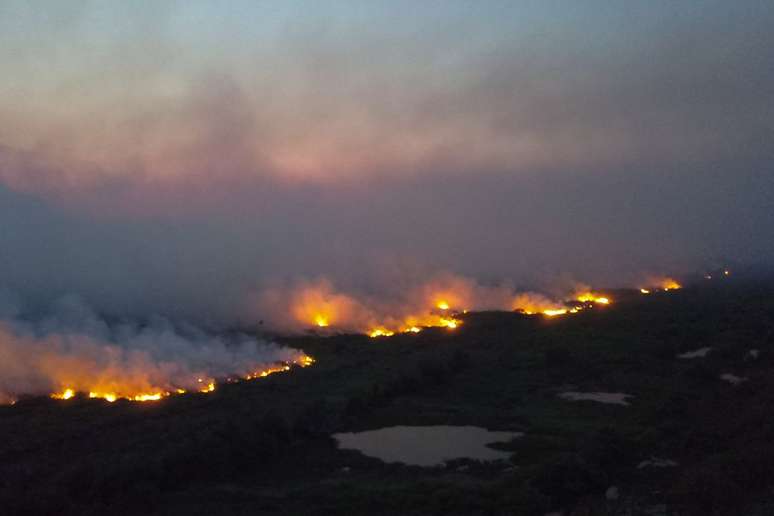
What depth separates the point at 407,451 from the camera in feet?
119

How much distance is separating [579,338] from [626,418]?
34569 millimetres

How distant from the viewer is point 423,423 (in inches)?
1665

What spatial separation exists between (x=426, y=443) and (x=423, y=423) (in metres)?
4.34

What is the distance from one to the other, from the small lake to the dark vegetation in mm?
1095

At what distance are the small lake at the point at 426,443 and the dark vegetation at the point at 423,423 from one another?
1095 mm

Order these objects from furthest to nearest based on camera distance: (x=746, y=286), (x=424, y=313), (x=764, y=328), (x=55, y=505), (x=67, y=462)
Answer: (x=746, y=286)
(x=424, y=313)
(x=764, y=328)
(x=67, y=462)
(x=55, y=505)

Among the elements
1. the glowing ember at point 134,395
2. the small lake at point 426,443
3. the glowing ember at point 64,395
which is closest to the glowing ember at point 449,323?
the glowing ember at point 134,395

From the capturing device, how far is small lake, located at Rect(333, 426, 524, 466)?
35188mm

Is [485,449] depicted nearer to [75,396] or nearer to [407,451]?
[407,451]

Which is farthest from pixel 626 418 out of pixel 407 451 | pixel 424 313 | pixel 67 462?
pixel 424 313

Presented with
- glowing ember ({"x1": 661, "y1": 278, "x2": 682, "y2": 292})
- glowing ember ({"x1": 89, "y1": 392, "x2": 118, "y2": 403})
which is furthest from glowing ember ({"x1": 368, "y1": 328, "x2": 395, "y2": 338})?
glowing ember ({"x1": 661, "y1": 278, "x2": 682, "y2": 292})

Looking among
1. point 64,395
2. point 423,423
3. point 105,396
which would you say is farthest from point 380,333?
point 423,423

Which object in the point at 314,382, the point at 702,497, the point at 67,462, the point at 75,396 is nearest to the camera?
the point at 702,497

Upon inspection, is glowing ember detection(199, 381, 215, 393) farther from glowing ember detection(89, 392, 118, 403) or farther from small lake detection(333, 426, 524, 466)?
small lake detection(333, 426, 524, 466)
